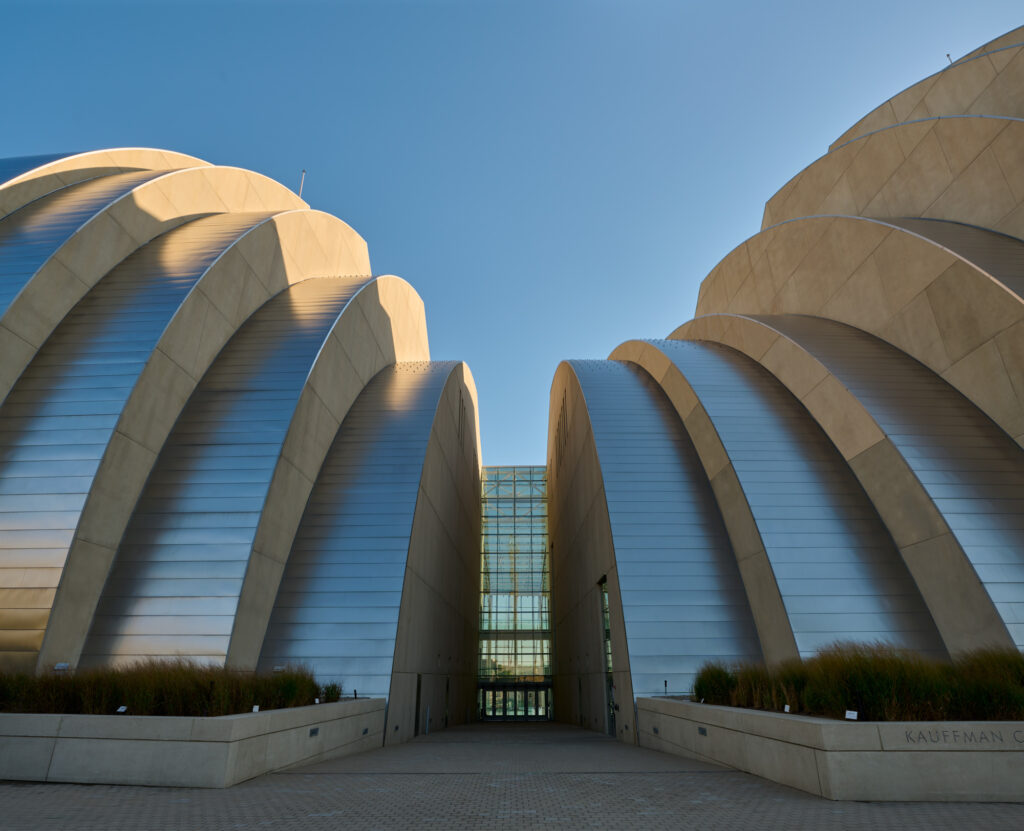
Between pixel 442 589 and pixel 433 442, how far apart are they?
6.27 meters

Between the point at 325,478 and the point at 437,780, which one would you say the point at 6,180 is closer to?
the point at 325,478

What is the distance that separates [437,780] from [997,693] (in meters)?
7.14

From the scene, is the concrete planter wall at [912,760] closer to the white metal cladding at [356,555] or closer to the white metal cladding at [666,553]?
the white metal cladding at [666,553]

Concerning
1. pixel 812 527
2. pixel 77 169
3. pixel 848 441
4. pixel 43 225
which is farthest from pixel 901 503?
pixel 77 169

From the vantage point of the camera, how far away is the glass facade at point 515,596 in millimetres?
42031

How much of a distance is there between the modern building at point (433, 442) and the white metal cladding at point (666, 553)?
3.3 inches

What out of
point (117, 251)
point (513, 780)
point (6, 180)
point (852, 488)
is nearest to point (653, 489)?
point (852, 488)

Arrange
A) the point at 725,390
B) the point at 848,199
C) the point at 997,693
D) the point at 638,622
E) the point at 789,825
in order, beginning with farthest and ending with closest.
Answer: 1. the point at 848,199
2. the point at 725,390
3. the point at 638,622
4. the point at 997,693
5. the point at 789,825

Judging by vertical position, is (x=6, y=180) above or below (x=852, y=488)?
above

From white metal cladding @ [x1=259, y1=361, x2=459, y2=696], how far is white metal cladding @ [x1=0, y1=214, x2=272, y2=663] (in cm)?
536

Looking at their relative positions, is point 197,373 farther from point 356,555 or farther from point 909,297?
point 909,297

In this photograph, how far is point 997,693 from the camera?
750 centimetres

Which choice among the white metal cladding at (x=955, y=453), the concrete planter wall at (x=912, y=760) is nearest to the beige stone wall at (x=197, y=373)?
the concrete planter wall at (x=912, y=760)

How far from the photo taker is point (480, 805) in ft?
22.4
